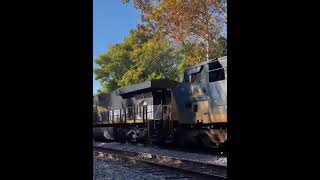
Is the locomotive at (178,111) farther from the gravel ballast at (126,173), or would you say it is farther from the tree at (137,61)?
the tree at (137,61)

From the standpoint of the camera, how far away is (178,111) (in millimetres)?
14367

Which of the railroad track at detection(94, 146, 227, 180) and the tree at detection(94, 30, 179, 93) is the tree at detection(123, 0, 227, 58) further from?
the railroad track at detection(94, 146, 227, 180)

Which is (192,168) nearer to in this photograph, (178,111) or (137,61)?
(178,111)

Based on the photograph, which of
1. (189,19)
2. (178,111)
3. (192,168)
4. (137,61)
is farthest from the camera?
(137,61)

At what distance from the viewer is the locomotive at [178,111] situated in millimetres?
12156

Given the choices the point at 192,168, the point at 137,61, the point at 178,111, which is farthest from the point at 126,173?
the point at 137,61

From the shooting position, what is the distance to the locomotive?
12.2 metres

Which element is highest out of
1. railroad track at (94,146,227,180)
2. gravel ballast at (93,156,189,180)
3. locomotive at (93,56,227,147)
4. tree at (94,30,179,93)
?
tree at (94,30,179,93)

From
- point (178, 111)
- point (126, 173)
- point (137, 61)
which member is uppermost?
point (137, 61)

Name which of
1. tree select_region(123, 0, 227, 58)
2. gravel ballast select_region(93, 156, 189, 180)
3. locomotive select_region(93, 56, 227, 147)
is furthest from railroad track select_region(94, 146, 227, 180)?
tree select_region(123, 0, 227, 58)

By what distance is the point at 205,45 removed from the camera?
23.4m

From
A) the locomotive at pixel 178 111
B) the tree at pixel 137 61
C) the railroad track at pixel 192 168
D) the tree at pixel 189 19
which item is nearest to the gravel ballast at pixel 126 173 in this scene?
the railroad track at pixel 192 168
